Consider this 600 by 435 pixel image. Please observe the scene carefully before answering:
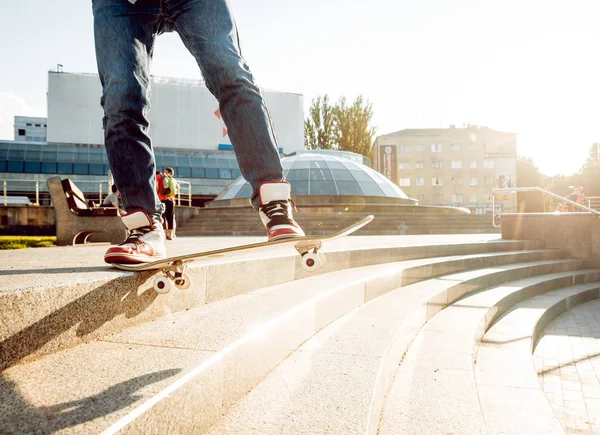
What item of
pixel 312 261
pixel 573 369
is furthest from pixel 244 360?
pixel 573 369

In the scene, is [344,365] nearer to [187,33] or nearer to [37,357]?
[37,357]

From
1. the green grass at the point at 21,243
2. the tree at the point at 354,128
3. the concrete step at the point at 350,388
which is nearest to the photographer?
the concrete step at the point at 350,388

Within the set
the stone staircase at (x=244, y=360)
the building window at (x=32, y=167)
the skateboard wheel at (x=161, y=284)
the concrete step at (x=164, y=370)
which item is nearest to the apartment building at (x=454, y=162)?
the building window at (x=32, y=167)

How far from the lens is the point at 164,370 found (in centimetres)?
119

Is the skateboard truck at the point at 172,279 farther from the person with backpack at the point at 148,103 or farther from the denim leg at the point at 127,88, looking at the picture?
the denim leg at the point at 127,88

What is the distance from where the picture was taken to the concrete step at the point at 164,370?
940 mm

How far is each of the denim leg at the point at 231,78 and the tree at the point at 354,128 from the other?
40.5 meters

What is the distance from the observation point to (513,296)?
4.98 m

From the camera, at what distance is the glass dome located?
1984 centimetres

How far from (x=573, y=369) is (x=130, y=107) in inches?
150

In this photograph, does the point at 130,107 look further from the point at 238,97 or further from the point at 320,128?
the point at 320,128

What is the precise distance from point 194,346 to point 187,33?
1361mm

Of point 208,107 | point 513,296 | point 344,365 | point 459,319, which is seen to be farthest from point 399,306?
point 208,107

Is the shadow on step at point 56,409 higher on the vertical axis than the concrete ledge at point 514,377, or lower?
higher
